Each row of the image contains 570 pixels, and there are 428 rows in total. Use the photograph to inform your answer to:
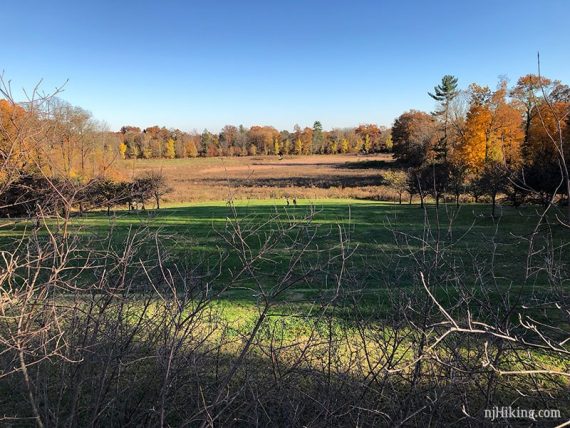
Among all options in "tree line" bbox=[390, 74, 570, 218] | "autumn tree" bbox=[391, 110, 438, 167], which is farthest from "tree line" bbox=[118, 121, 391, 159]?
"tree line" bbox=[390, 74, 570, 218]

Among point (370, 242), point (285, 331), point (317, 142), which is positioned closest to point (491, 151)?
point (370, 242)

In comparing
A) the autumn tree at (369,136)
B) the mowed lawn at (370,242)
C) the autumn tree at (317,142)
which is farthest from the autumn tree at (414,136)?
the autumn tree at (317,142)

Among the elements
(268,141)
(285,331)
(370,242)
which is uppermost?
(268,141)

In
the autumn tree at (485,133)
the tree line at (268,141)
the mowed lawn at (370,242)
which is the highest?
the tree line at (268,141)

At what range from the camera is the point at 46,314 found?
10.6ft

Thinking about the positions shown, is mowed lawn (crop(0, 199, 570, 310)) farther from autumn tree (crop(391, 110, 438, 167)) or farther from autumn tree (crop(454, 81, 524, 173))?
autumn tree (crop(391, 110, 438, 167))

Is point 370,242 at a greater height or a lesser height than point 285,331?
lesser

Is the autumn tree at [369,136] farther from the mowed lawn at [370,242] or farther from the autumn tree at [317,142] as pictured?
the mowed lawn at [370,242]

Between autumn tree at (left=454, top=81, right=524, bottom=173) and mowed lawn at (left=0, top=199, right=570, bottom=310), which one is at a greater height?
autumn tree at (left=454, top=81, right=524, bottom=173)

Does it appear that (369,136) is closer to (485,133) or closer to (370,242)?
(485,133)

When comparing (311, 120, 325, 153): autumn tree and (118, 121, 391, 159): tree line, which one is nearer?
(118, 121, 391, 159): tree line

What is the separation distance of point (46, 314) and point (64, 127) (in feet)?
7.06

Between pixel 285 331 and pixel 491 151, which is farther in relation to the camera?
pixel 491 151

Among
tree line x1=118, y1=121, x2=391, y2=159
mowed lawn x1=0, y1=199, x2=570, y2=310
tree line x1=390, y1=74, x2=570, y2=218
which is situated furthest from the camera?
tree line x1=118, y1=121, x2=391, y2=159
